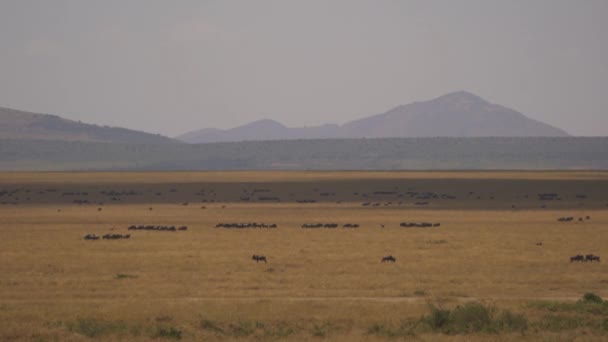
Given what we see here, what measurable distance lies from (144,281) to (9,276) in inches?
191

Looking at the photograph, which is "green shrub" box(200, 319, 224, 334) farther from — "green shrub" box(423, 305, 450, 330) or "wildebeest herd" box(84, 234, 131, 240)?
"wildebeest herd" box(84, 234, 131, 240)

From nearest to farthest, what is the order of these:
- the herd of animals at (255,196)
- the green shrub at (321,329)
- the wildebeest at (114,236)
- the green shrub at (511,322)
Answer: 1. the green shrub at (321,329)
2. the green shrub at (511,322)
3. the wildebeest at (114,236)
4. the herd of animals at (255,196)

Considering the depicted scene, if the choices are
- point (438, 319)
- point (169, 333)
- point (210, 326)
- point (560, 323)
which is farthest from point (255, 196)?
point (169, 333)

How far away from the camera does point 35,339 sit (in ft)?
64.3

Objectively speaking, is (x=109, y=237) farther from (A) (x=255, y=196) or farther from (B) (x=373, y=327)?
(A) (x=255, y=196)

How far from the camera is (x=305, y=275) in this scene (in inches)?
1232

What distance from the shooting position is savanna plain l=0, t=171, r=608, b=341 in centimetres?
2125

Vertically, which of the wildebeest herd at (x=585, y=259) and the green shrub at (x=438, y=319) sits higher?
the wildebeest herd at (x=585, y=259)

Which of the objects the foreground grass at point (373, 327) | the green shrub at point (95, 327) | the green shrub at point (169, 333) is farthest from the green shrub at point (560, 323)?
the green shrub at point (95, 327)

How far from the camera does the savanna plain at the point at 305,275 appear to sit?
69.7 ft

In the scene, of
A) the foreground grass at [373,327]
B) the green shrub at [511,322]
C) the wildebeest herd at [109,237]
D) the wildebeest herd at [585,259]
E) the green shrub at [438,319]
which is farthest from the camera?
the wildebeest herd at [109,237]

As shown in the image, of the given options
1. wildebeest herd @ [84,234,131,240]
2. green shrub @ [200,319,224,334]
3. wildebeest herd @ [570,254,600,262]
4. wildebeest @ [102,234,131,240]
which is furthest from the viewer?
wildebeest @ [102,234,131,240]

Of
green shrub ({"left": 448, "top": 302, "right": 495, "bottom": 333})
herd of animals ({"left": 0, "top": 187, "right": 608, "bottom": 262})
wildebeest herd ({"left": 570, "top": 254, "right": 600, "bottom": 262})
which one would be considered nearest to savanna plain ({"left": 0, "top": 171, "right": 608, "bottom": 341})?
green shrub ({"left": 448, "top": 302, "right": 495, "bottom": 333})

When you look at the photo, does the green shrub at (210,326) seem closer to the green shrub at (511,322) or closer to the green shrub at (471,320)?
the green shrub at (471,320)
